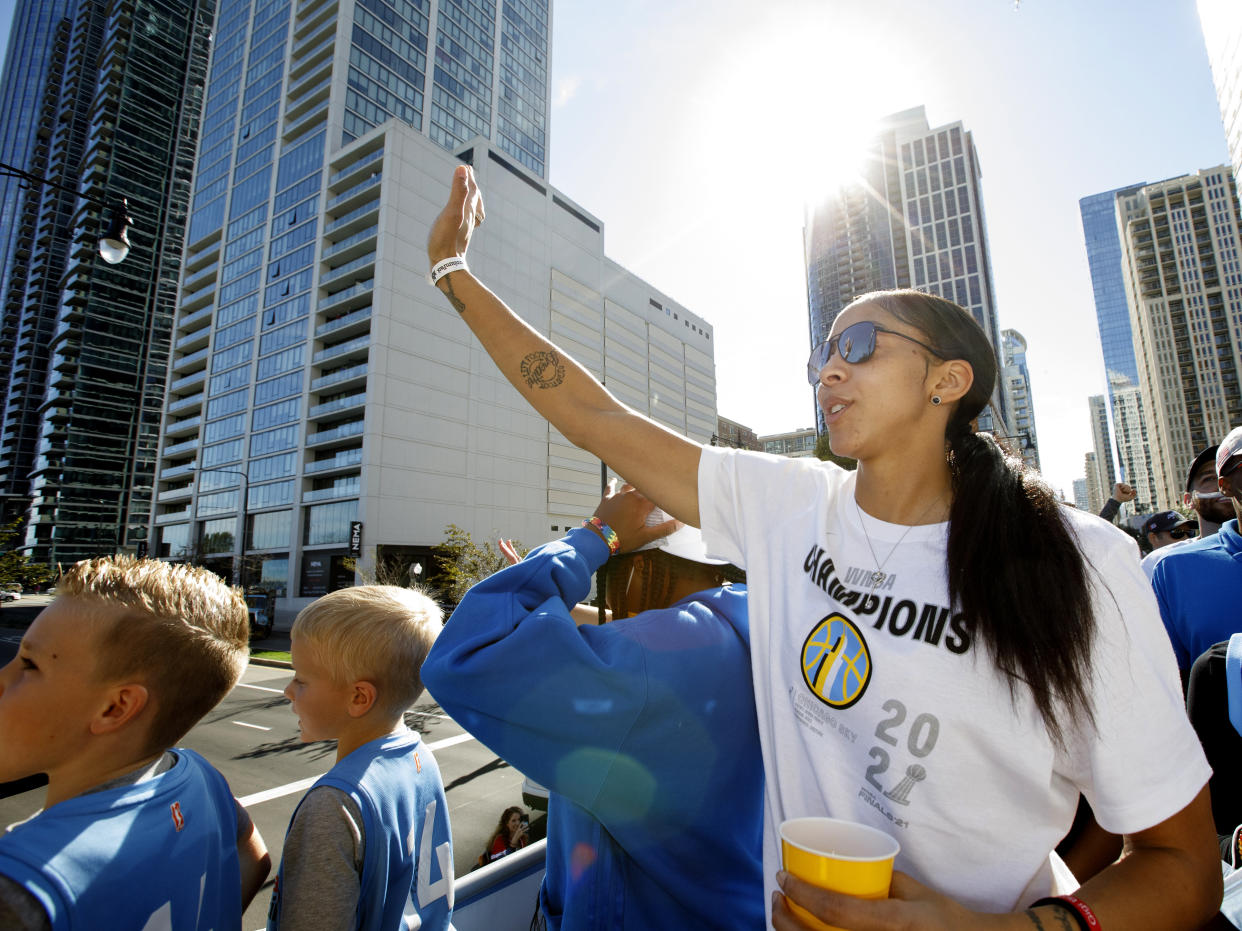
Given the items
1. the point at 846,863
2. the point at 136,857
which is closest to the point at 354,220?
the point at 136,857

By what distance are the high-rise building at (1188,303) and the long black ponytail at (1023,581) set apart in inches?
4143

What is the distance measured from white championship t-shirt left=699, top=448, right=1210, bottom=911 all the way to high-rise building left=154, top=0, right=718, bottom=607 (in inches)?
1692

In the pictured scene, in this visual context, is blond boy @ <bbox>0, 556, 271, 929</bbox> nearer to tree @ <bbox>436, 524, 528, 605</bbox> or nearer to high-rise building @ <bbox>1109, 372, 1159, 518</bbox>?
tree @ <bbox>436, 524, 528, 605</bbox>

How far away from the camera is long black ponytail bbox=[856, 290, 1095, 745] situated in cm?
95

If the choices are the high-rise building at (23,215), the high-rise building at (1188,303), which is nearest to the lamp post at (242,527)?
the high-rise building at (23,215)

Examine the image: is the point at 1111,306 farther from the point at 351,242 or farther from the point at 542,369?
the point at 542,369

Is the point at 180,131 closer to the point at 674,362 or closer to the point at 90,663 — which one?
the point at 674,362

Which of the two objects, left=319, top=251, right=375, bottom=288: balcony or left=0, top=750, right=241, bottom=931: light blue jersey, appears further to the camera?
left=319, top=251, right=375, bottom=288: balcony

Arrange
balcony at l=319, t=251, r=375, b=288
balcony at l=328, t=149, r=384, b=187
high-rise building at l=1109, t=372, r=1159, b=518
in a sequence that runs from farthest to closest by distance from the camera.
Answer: high-rise building at l=1109, t=372, r=1159, b=518 → balcony at l=328, t=149, r=384, b=187 → balcony at l=319, t=251, r=375, b=288

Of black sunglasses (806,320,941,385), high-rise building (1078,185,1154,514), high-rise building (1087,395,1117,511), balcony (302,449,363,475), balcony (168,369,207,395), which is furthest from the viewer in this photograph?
high-rise building (1087,395,1117,511)

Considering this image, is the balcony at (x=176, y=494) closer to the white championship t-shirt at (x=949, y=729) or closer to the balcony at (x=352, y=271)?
the balcony at (x=352, y=271)

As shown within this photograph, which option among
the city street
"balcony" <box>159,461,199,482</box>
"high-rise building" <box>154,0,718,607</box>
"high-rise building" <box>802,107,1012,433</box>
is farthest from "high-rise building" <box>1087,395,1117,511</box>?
"balcony" <box>159,461,199,482</box>

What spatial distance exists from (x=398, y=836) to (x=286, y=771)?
989 cm

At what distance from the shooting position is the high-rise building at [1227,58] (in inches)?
1556
